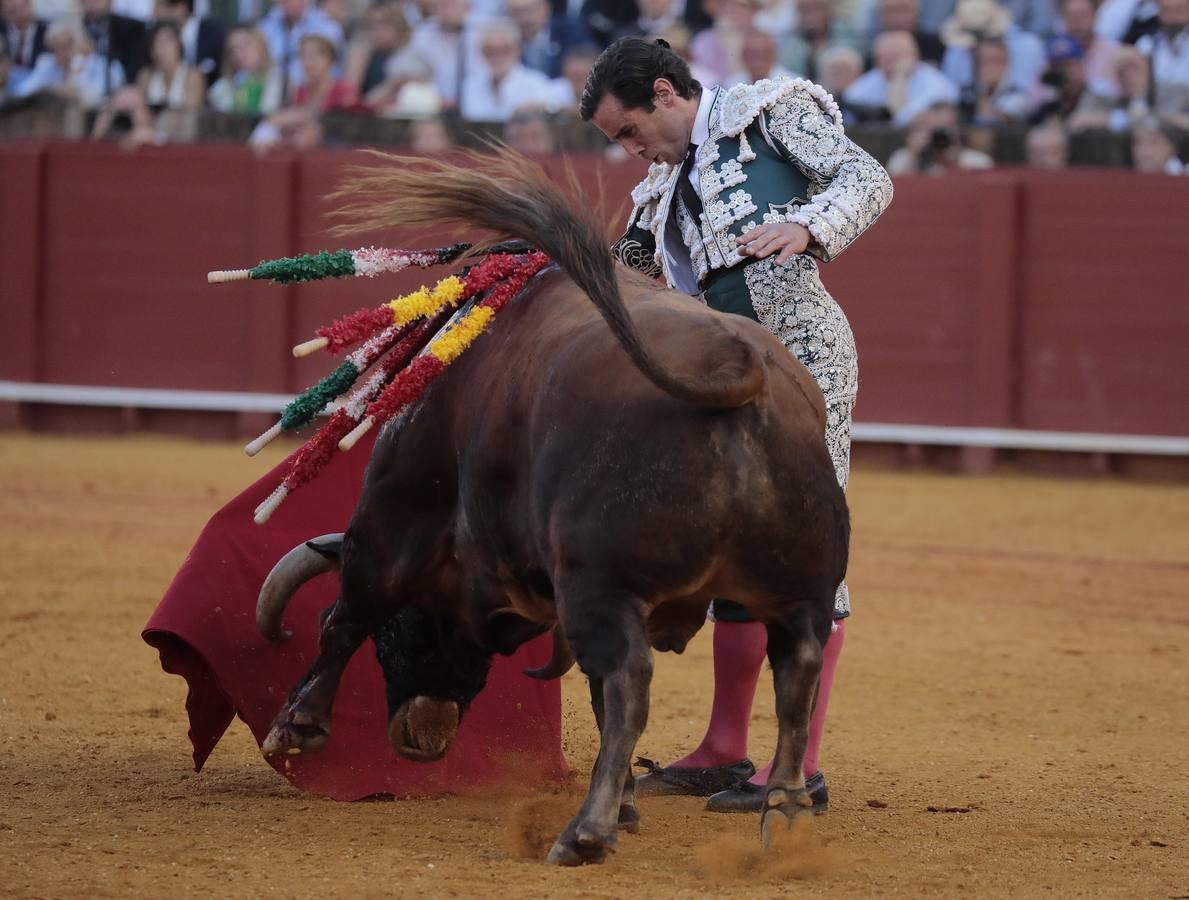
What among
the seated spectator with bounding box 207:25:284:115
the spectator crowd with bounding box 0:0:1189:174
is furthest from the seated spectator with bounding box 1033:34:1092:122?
the seated spectator with bounding box 207:25:284:115

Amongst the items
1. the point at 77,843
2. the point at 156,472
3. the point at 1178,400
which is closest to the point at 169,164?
the point at 156,472

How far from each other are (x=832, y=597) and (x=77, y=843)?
50.3 inches

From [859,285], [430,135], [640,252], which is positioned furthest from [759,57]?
[640,252]

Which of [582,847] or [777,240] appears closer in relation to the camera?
[582,847]

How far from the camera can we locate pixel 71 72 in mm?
10250

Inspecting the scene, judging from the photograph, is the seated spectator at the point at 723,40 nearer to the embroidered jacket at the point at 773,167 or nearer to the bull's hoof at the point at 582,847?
the embroidered jacket at the point at 773,167

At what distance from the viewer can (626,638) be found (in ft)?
8.27

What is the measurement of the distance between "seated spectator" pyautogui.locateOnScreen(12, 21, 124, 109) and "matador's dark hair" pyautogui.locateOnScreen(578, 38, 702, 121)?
24.9ft

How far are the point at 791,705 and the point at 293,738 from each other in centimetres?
105

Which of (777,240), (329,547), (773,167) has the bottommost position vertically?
(329,547)

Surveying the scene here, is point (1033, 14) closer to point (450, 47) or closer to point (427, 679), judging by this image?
point (450, 47)

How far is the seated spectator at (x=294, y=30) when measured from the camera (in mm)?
9773

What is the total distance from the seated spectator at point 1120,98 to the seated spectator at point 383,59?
3.48 m

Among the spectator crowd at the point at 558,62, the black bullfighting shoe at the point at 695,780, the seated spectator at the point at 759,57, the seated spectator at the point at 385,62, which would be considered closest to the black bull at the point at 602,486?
the black bullfighting shoe at the point at 695,780
